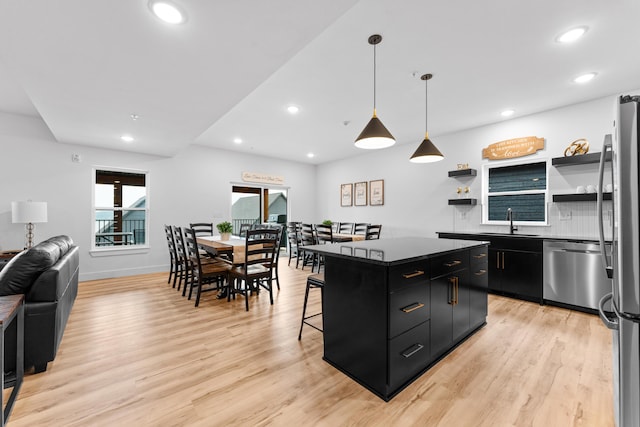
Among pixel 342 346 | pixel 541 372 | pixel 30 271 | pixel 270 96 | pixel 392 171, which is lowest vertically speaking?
pixel 541 372

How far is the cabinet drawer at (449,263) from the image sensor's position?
7.12 feet

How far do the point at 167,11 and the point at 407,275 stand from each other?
91.5 inches

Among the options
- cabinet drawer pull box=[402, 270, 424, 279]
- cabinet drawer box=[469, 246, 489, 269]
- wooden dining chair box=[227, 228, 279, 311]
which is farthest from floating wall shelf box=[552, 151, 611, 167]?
wooden dining chair box=[227, 228, 279, 311]

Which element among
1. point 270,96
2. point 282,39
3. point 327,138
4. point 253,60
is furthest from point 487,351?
point 327,138

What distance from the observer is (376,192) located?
6.75m

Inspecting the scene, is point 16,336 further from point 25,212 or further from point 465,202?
point 465,202

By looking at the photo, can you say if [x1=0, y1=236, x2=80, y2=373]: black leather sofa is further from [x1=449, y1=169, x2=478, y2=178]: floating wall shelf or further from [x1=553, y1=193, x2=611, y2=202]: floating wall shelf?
[x1=553, y1=193, x2=611, y2=202]: floating wall shelf

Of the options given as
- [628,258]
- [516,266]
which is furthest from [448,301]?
[516,266]

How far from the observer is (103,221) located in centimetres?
533

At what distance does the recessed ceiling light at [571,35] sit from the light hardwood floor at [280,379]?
2.76 m

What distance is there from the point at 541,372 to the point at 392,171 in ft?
15.8

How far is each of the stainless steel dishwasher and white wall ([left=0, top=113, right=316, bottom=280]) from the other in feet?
19.9

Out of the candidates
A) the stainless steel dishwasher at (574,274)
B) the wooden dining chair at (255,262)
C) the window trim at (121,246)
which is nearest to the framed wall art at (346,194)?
the wooden dining chair at (255,262)

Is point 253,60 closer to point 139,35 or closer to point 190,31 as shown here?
point 190,31
